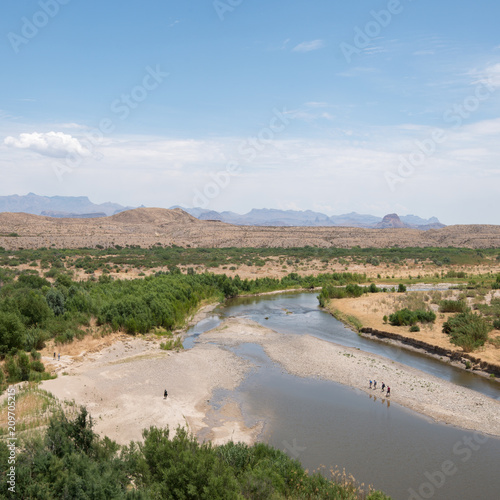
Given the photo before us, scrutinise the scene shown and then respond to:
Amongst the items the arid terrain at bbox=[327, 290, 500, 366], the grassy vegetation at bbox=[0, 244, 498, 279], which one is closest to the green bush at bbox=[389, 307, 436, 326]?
the arid terrain at bbox=[327, 290, 500, 366]

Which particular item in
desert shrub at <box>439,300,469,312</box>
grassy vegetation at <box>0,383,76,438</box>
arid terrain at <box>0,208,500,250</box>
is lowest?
grassy vegetation at <box>0,383,76,438</box>

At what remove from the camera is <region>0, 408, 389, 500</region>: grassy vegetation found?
929 cm

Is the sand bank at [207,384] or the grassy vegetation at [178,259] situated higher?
the grassy vegetation at [178,259]

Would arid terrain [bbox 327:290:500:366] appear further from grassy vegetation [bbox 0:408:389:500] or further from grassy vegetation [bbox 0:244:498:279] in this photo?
grassy vegetation [bbox 0:244:498:279]

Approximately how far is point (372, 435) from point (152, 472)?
9573 millimetres

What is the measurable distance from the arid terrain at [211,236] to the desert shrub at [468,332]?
83.8 metres

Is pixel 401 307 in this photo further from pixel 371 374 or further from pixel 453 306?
pixel 371 374

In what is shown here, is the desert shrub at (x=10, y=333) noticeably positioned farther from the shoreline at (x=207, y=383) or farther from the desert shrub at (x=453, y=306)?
the desert shrub at (x=453, y=306)

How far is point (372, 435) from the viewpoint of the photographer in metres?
16.7

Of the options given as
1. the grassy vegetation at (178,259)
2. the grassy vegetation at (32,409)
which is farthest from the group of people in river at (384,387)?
the grassy vegetation at (178,259)

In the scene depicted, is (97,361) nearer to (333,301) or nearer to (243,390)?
(243,390)

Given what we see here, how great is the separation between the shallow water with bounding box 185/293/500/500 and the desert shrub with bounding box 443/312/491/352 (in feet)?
8.31

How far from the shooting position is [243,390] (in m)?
21.4

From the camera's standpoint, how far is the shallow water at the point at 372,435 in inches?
543
